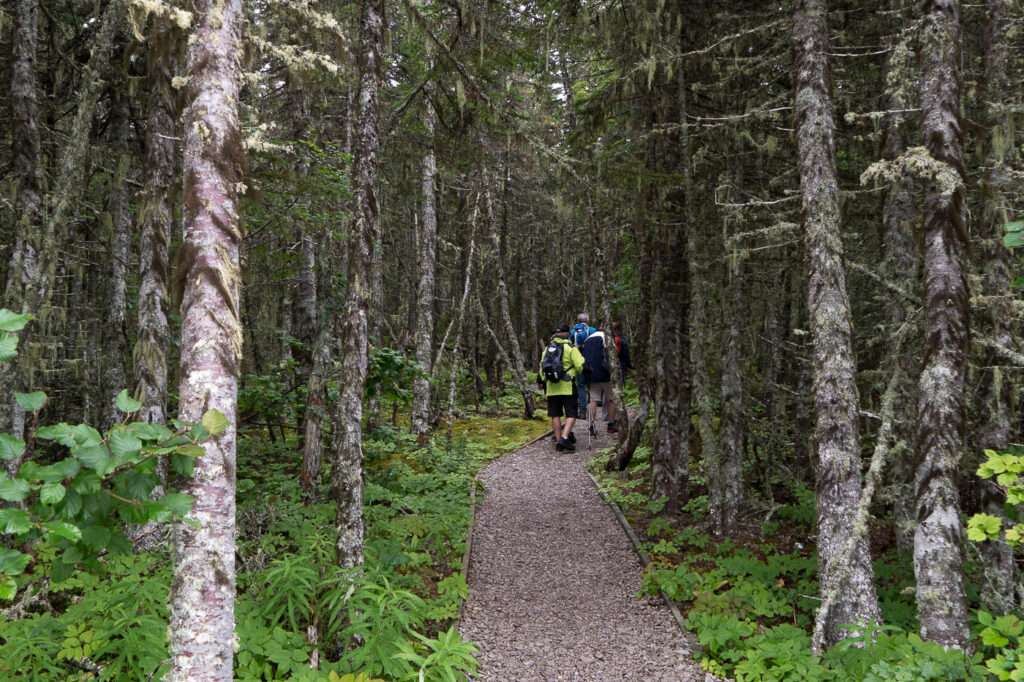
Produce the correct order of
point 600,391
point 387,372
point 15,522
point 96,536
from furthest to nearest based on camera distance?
1. point 600,391
2. point 387,372
3. point 96,536
4. point 15,522

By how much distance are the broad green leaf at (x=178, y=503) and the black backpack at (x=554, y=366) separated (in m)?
10.4

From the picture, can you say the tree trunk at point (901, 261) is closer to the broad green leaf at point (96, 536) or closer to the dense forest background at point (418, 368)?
the dense forest background at point (418, 368)

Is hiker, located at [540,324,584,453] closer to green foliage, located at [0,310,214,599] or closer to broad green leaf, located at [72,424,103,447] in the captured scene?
green foliage, located at [0,310,214,599]

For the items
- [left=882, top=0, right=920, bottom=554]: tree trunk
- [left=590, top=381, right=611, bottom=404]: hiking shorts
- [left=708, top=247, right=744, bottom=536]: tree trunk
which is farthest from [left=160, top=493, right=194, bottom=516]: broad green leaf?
[left=590, top=381, right=611, bottom=404]: hiking shorts

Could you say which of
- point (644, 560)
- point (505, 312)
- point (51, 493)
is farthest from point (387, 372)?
point (505, 312)

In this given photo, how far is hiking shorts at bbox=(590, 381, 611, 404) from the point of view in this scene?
48.9 ft

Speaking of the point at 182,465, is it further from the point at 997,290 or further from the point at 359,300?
the point at 997,290

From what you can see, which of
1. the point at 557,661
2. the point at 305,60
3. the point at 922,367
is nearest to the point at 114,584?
the point at 557,661

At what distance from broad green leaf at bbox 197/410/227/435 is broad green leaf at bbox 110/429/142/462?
1.28 ft

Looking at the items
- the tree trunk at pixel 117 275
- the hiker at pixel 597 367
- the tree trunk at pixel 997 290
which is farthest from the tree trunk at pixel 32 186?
the hiker at pixel 597 367

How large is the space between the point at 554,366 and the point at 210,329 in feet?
32.2

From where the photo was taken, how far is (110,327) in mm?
7891

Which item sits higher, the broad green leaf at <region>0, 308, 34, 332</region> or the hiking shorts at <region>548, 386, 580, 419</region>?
the broad green leaf at <region>0, 308, 34, 332</region>

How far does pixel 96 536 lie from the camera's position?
8.04 ft
